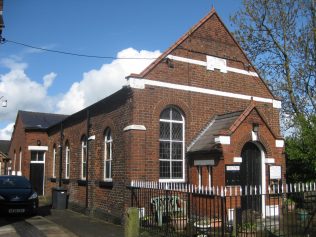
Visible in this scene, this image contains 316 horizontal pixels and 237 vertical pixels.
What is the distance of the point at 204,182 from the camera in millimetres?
13211

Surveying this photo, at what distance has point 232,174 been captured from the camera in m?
12.6

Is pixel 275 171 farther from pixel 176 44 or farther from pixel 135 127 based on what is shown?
pixel 176 44

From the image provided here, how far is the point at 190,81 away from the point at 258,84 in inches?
154

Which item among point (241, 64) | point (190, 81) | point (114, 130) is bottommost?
point (114, 130)

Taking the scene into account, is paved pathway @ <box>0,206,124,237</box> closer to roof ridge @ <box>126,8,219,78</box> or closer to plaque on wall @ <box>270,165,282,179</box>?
roof ridge @ <box>126,8,219,78</box>

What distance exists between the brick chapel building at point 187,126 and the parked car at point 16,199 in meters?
2.39

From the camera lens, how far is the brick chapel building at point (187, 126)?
1317 cm

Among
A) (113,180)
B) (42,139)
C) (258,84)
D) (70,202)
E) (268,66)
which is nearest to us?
(113,180)

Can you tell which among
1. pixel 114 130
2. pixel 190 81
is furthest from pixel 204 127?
pixel 114 130

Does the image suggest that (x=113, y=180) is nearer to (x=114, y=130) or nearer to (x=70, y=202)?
(x=114, y=130)

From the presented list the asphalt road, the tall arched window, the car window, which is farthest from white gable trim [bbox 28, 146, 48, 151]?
the tall arched window

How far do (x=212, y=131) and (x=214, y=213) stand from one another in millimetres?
5239

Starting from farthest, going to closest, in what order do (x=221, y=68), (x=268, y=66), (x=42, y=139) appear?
(x=42, y=139) → (x=268, y=66) → (x=221, y=68)

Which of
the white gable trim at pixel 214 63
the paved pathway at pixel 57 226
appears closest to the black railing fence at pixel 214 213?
the paved pathway at pixel 57 226
